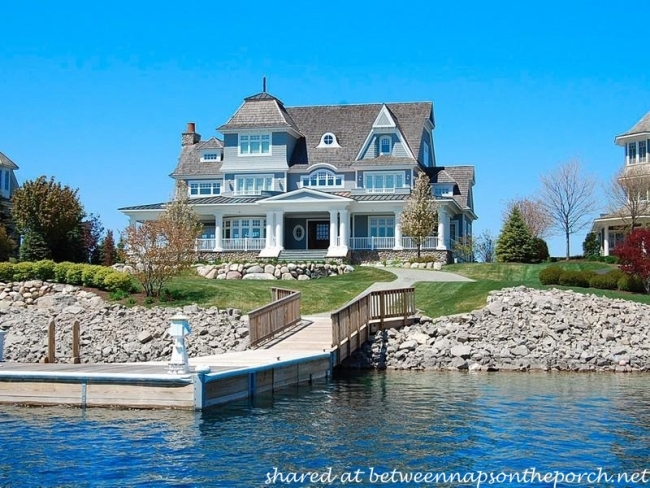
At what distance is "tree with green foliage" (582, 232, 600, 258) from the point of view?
5394 centimetres

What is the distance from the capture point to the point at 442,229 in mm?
48344

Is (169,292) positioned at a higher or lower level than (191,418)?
higher

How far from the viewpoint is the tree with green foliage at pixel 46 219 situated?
1660 inches

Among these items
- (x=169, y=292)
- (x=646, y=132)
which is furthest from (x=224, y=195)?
(x=646, y=132)

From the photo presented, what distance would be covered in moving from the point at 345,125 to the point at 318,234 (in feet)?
26.6

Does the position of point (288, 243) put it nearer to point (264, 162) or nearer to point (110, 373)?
point (264, 162)

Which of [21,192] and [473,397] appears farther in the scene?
[21,192]

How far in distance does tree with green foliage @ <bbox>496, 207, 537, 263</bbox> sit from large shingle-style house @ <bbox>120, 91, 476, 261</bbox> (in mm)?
3141

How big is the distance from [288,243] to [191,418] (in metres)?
35.8

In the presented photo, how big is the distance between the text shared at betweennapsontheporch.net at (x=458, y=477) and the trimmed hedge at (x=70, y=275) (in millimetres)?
22887

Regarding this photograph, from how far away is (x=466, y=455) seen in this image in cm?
1410

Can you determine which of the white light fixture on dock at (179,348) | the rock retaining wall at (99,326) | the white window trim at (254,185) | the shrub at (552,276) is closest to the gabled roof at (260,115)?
the white window trim at (254,185)

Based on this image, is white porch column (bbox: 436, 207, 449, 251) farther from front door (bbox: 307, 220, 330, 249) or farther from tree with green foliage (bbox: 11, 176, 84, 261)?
tree with green foliage (bbox: 11, 176, 84, 261)

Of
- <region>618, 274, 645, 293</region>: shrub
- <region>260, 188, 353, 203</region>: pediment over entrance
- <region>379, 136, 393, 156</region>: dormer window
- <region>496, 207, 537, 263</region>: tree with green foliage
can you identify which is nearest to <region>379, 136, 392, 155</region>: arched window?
<region>379, 136, 393, 156</region>: dormer window
